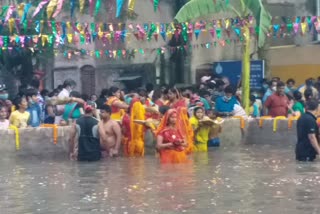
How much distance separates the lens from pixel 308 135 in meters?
17.1

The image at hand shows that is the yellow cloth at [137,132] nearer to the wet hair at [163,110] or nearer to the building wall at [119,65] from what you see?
the wet hair at [163,110]

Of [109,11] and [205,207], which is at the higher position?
[109,11]

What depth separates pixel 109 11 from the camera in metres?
33.1

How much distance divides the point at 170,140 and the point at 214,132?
3.06 meters

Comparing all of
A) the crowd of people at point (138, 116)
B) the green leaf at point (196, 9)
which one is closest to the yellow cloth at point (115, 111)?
the crowd of people at point (138, 116)

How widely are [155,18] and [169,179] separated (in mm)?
20128

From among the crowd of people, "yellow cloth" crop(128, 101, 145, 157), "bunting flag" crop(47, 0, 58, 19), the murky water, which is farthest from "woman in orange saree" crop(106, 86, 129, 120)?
"bunting flag" crop(47, 0, 58, 19)

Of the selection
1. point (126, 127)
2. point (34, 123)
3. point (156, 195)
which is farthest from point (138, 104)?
point (156, 195)

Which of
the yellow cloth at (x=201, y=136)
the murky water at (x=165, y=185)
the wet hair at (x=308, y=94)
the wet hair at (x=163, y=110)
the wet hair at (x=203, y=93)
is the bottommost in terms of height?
the murky water at (x=165, y=185)

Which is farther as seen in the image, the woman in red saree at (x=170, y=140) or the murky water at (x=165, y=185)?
the woman in red saree at (x=170, y=140)

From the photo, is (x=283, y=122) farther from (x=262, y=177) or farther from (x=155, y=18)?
(x=155, y=18)

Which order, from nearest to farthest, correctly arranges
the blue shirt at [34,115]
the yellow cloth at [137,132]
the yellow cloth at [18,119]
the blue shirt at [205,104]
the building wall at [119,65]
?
1. the yellow cloth at [137,132]
2. the yellow cloth at [18,119]
3. the blue shirt at [34,115]
4. the blue shirt at [205,104]
5. the building wall at [119,65]

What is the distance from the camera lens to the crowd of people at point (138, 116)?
18406 millimetres

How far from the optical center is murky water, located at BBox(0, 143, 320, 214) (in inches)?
504
